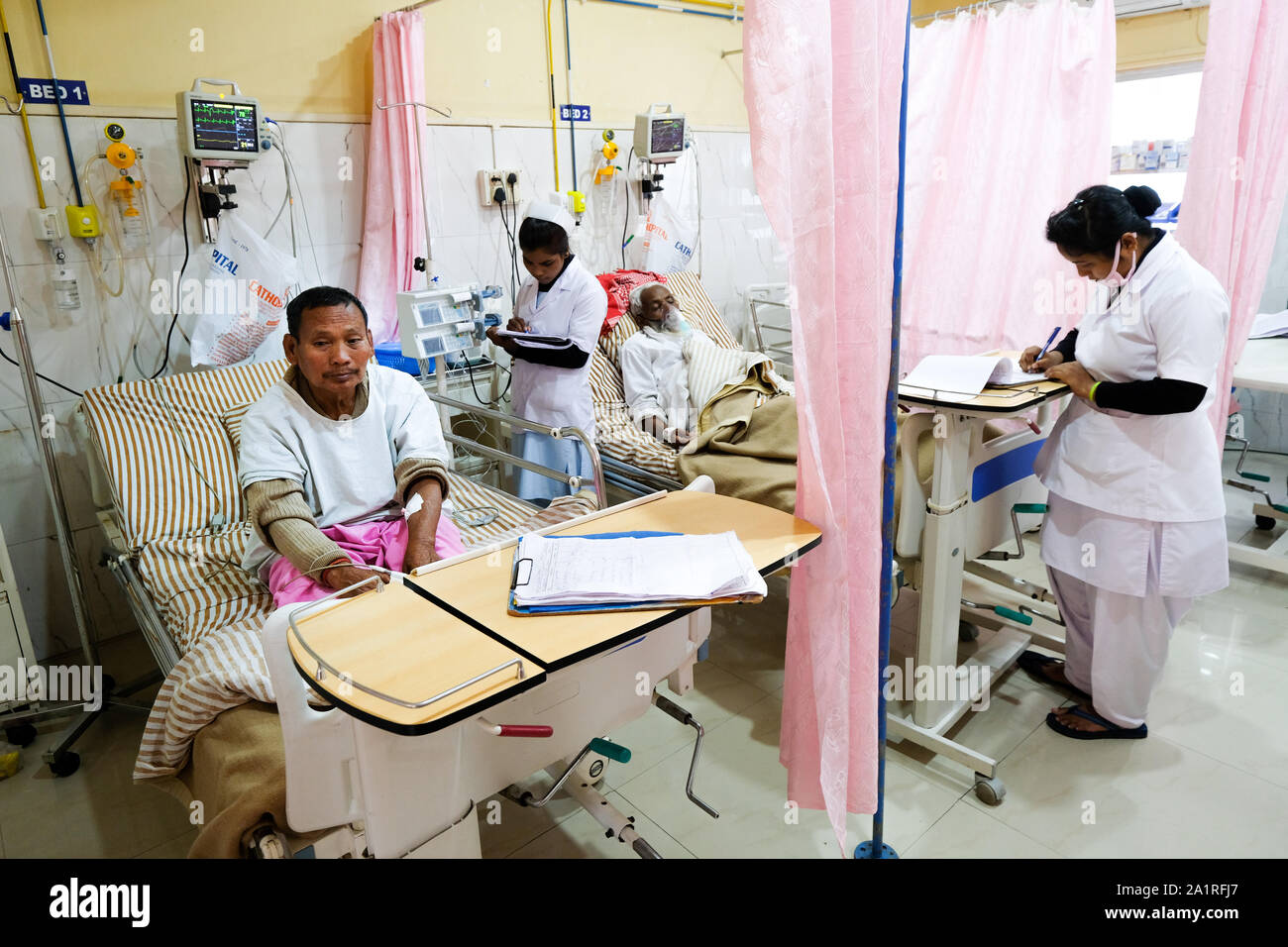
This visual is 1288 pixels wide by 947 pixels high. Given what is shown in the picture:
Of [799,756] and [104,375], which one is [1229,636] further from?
[104,375]

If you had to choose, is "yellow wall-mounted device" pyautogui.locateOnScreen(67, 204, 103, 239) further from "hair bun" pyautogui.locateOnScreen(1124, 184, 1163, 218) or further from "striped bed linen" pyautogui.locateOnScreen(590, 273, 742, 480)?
"hair bun" pyautogui.locateOnScreen(1124, 184, 1163, 218)

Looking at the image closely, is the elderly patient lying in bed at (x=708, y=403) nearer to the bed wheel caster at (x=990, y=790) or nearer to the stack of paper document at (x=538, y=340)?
the stack of paper document at (x=538, y=340)

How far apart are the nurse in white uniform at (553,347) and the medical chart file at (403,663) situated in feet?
6.31

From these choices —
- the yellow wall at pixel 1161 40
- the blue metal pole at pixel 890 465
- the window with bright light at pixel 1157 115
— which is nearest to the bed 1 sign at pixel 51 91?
the blue metal pole at pixel 890 465

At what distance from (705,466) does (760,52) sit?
1837 millimetres

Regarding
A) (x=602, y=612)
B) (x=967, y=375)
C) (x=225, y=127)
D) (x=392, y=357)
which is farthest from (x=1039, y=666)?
(x=225, y=127)

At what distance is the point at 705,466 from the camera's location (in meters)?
3.29

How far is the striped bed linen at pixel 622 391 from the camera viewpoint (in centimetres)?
354

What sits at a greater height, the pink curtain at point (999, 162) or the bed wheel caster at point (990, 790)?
the pink curtain at point (999, 162)

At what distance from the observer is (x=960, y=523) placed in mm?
2465

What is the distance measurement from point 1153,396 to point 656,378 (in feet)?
7.52

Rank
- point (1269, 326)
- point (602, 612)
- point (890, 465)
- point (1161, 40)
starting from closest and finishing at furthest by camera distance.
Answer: point (602, 612)
point (890, 465)
point (1269, 326)
point (1161, 40)

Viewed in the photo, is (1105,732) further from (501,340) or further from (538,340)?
(501,340)
